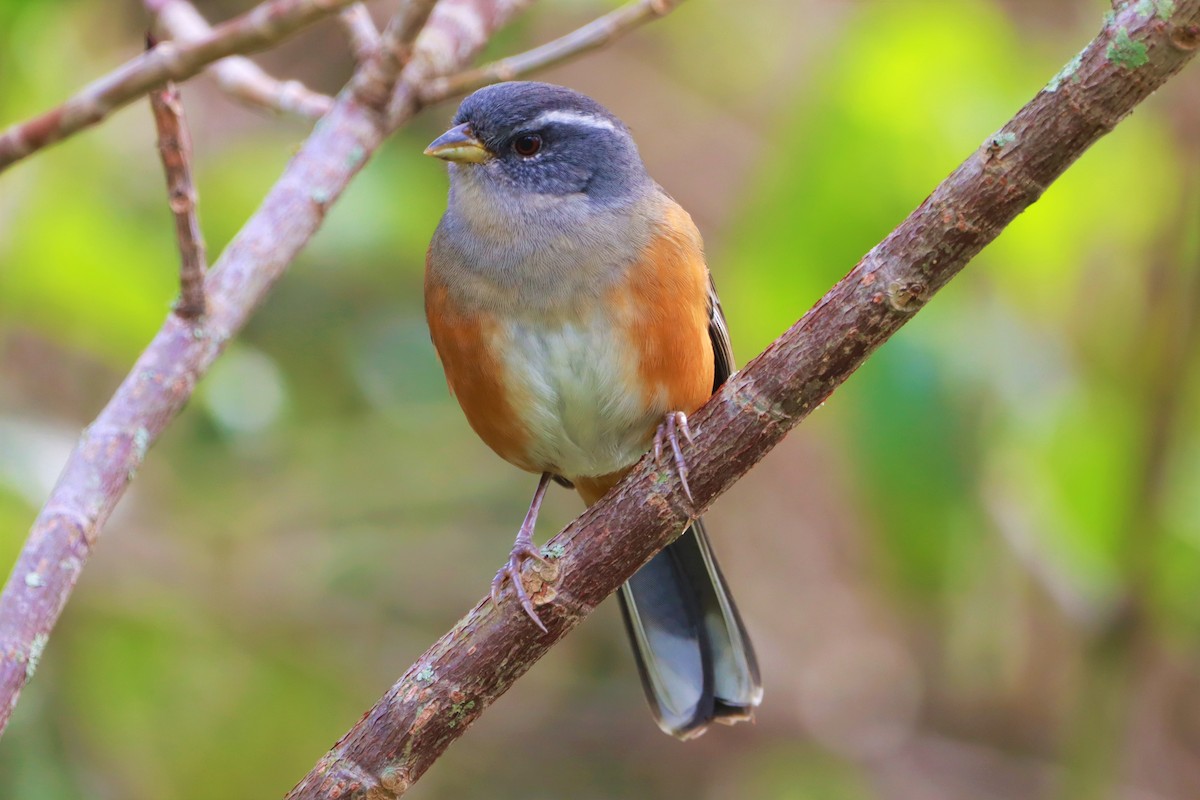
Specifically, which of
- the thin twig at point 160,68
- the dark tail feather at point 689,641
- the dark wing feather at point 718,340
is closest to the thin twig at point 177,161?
the thin twig at point 160,68

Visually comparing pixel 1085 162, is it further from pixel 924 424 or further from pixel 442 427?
pixel 442 427

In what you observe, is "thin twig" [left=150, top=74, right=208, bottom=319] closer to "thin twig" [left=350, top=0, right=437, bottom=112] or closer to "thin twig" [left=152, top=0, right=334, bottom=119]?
"thin twig" [left=350, top=0, right=437, bottom=112]

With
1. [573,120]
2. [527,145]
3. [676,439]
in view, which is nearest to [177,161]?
[676,439]

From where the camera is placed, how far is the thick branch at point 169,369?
9.77 feet

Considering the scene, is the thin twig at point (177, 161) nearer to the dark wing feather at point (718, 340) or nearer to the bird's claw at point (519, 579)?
the bird's claw at point (519, 579)

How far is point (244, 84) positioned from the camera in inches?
173

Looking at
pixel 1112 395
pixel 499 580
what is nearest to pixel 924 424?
pixel 1112 395

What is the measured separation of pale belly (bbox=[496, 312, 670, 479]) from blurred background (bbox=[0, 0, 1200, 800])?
0.99m

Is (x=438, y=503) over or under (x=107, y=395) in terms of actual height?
under

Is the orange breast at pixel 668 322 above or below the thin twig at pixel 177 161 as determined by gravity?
below

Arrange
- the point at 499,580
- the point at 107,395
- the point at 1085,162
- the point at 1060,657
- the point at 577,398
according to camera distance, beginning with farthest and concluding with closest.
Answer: the point at 1060,657 < the point at 107,395 < the point at 1085,162 < the point at 577,398 < the point at 499,580

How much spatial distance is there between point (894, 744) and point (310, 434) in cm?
311

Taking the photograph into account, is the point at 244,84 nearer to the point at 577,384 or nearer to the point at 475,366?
the point at 475,366

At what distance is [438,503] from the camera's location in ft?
19.3
